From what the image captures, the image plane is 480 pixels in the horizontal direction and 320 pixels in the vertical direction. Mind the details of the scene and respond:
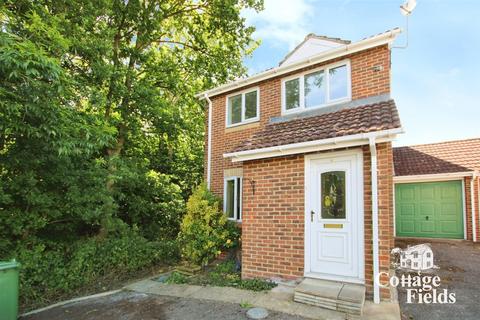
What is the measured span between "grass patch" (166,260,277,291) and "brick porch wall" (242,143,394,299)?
0.24 m

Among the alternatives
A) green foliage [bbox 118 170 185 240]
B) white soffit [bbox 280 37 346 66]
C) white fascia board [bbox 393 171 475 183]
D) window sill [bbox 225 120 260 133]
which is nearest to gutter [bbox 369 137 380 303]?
window sill [bbox 225 120 260 133]

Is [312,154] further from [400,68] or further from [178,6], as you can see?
[178,6]

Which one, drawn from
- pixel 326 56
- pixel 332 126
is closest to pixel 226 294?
pixel 332 126

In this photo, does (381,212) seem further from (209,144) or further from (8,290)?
(209,144)

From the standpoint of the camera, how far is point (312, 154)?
5.98m

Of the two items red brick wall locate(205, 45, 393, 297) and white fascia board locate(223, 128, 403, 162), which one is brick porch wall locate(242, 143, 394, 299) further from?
white fascia board locate(223, 128, 403, 162)

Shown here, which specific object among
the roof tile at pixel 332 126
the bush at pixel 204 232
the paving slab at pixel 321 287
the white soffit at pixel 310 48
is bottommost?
the paving slab at pixel 321 287

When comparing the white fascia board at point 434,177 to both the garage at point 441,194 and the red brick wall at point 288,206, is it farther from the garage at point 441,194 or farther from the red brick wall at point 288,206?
the red brick wall at point 288,206

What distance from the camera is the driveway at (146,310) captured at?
481cm

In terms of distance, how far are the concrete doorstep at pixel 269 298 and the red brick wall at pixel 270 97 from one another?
3.72 metres

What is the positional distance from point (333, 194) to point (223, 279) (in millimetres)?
3358

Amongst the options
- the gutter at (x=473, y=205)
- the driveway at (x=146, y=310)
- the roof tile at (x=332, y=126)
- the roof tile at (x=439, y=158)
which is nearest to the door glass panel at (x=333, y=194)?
the roof tile at (x=332, y=126)

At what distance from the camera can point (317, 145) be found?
5672 mm

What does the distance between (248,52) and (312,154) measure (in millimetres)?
11856
